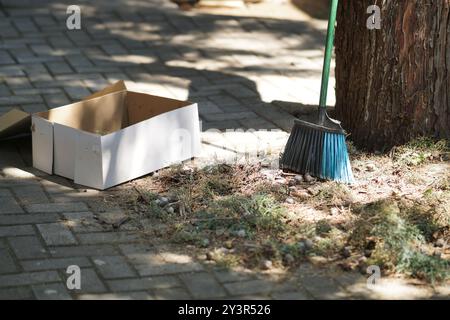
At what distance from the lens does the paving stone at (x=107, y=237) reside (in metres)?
4.21

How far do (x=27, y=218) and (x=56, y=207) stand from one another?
0.18 m

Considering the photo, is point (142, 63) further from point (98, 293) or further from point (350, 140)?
point (98, 293)

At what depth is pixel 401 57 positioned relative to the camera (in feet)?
16.4

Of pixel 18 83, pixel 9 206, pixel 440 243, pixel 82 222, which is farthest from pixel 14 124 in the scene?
pixel 440 243

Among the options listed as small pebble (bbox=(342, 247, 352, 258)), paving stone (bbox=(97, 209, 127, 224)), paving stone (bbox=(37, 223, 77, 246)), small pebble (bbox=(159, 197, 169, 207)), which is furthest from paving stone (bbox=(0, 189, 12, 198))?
small pebble (bbox=(342, 247, 352, 258))

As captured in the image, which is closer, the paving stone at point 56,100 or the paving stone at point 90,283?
the paving stone at point 90,283

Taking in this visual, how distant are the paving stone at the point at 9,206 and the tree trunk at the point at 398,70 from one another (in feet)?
6.40

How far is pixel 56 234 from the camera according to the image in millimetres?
4246

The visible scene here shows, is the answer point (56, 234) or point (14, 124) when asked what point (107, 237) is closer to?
point (56, 234)

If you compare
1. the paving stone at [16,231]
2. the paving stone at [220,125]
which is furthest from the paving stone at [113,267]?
the paving stone at [220,125]

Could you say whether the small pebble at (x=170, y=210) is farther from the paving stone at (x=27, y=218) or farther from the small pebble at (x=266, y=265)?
the small pebble at (x=266, y=265)

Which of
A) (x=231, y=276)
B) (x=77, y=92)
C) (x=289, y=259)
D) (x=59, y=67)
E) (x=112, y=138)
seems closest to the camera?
(x=231, y=276)

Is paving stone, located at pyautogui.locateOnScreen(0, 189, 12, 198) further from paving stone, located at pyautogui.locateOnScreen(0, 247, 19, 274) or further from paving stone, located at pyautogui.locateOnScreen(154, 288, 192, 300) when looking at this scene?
paving stone, located at pyautogui.locateOnScreen(154, 288, 192, 300)

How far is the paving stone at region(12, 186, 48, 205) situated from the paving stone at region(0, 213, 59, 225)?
164 millimetres
